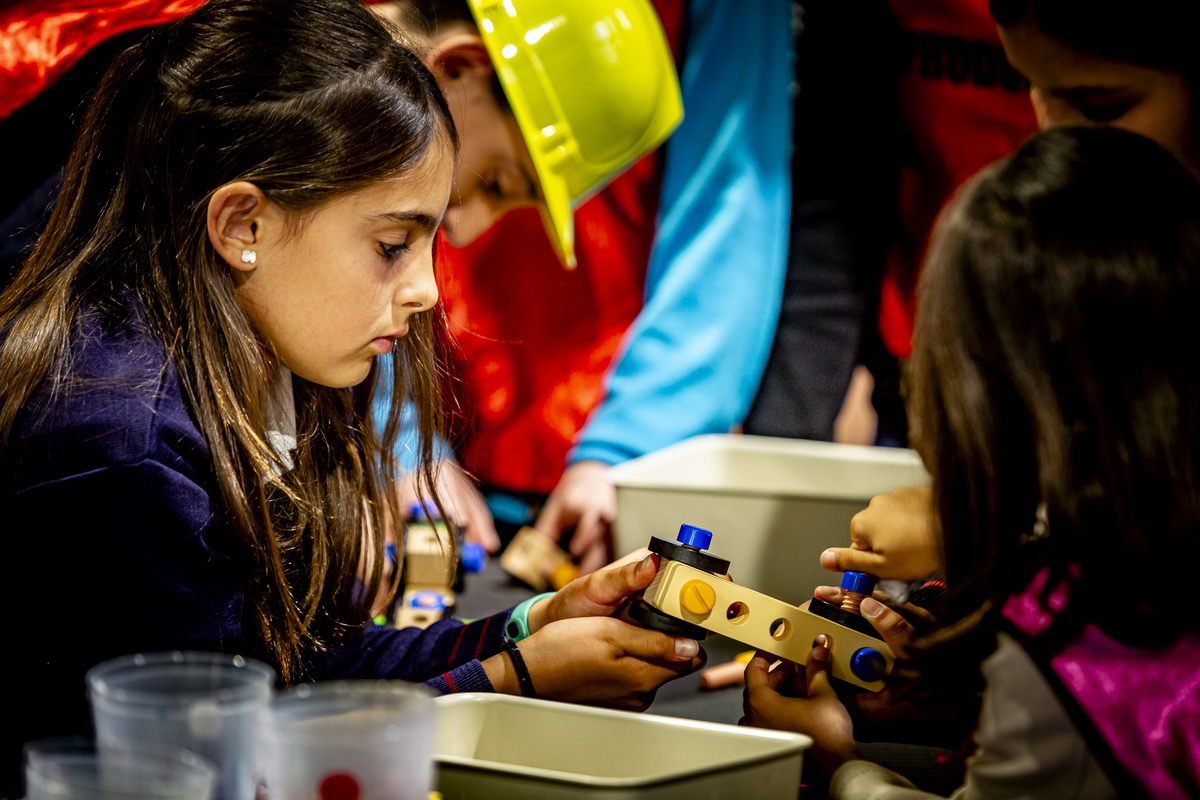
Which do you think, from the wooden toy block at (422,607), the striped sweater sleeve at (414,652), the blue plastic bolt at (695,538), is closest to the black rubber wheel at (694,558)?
the blue plastic bolt at (695,538)

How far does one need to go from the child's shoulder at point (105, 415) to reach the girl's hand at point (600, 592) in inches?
11.8

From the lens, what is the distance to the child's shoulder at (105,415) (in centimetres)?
63

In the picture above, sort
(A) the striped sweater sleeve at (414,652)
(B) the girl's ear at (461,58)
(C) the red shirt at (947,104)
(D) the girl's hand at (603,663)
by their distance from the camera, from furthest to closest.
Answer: (C) the red shirt at (947,104), (B) the girl's ear at (461,58), (A) the striped sweater sleeve at (414,652), (D) the girl's hand at (603,663)

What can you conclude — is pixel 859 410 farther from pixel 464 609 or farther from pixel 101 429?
pixel 101 429

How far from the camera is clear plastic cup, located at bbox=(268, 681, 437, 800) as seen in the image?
418mm

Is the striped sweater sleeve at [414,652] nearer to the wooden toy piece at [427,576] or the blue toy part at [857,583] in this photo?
the wooden toy piece at [427,576]

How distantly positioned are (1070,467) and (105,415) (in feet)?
1.93

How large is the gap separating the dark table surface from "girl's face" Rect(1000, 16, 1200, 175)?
1.77 feet

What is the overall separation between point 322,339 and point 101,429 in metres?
0.20

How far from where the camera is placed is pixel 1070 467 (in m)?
0.55

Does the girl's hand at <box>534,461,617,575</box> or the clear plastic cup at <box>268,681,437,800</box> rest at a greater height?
the clear plastic cup at <box>268,681,437,800</box>

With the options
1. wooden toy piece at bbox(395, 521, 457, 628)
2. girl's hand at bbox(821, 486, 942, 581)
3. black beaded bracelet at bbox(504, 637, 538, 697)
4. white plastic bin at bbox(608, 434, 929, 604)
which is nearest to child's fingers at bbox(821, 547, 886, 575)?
girl's hand at bbox(821, 486, 942, 581)

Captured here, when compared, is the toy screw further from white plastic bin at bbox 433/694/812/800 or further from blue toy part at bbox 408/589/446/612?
blue toy part at bbox 408/589/446/612

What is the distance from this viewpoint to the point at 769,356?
1442 millimetres
